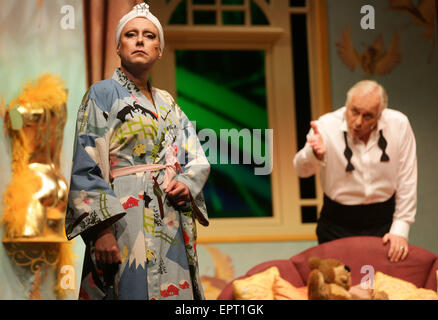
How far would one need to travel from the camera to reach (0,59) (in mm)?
3256

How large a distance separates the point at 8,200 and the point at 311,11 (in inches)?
89.4

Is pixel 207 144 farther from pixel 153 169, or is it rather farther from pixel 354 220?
pixel 153 169

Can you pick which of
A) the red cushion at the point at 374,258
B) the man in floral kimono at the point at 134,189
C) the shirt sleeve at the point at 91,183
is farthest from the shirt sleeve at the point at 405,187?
the shirt sleeve at the point at 91,183

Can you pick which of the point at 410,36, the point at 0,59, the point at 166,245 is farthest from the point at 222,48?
the point at 166,245

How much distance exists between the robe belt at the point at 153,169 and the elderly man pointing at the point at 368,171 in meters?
1.44

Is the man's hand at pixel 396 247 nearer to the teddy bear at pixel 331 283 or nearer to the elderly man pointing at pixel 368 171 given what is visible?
the elderly man pointing at pixel 368 171

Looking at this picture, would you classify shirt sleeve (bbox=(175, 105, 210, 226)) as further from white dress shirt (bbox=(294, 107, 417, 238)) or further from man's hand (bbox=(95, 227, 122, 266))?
white dress shirt (bbox=(294, 107, 417, 238))

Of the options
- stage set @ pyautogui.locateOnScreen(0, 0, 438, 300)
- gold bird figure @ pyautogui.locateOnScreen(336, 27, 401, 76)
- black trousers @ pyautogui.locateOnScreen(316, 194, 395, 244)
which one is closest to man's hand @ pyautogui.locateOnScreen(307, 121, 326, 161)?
stage set @ pyautogui.locateOnScreen(0, 0, 438, 300)

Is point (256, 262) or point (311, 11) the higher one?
point (311, 11)

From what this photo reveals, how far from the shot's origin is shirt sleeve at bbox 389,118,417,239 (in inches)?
118

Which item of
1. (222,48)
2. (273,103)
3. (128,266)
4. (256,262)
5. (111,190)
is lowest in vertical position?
(256,262)

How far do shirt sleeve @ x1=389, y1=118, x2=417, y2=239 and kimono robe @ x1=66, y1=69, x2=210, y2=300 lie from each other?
63.0 inches

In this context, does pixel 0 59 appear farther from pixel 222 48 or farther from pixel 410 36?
pixel 410 36

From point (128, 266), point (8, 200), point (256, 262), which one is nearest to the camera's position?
point (128, 266)
